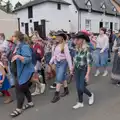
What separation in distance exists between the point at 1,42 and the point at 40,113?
3.25 metres

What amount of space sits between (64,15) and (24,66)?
3129cm

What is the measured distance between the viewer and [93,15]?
4066cm

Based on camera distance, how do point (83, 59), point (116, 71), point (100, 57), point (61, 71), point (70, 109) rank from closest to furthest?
1. point (83, 59)
2. point (70, 109)
3. point (61, 71)
4. point (116, 71)
5. point (100, 57)

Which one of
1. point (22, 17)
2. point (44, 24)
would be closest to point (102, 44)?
point (44, 24)

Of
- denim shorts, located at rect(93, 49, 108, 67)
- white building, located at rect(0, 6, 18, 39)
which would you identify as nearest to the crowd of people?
denim shorts, located at rect(93, 49, 108, 67)

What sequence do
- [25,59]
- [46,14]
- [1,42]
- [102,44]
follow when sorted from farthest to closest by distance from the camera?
[46,14]
[102,44]
[1,42]
[25,59]

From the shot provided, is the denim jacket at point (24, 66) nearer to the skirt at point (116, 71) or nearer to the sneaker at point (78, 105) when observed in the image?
the sneaker at point (78, 105)

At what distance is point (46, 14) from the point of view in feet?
111

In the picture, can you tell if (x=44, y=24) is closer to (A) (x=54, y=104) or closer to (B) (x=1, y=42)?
(B) (x=1, y=42)

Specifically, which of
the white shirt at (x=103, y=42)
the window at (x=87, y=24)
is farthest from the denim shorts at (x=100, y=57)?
the window at (x=87, y=24)

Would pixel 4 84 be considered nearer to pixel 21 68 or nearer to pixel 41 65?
pixel 21 68

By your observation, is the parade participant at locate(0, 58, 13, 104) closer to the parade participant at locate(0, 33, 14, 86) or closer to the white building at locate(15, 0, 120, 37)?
the parade participant at locate(0, 33, 14, 86)

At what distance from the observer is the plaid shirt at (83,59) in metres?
5.86

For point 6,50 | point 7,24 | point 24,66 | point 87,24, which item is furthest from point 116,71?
point 87,24
